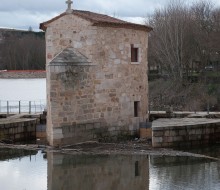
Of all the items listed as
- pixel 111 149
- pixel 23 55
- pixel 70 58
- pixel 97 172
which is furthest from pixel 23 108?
pixel 23 55

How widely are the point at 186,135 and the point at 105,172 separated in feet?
13.6

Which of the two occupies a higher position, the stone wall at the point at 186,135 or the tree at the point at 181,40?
the tree at the point at 181,40

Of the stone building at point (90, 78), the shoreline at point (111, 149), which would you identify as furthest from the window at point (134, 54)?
the shoreline at point (111, 149)

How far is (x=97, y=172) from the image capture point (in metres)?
14.6

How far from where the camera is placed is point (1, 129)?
1869 centimetres

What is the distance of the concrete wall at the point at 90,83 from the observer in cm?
1748

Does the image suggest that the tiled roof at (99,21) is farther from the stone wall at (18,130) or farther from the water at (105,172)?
the water at (105,172)

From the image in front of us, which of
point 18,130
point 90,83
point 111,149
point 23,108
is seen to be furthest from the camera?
point 23,108

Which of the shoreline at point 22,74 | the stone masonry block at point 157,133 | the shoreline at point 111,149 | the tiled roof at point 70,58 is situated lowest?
the shoreline at point 111,149

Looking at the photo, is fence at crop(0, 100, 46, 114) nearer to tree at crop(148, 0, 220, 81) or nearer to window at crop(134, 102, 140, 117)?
window at crop(134, 102, 140, 117)

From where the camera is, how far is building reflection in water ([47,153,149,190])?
13.3 m

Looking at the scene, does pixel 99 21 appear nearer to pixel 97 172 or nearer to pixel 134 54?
pixel 134 54

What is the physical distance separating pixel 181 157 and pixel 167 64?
26006mm

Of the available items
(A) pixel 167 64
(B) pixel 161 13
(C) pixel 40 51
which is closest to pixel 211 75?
(A) pixel 167 64
